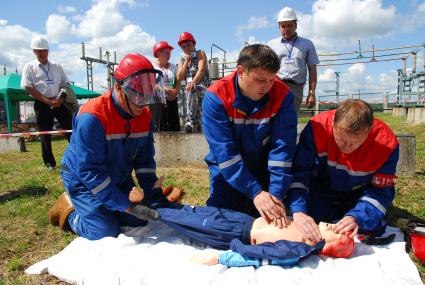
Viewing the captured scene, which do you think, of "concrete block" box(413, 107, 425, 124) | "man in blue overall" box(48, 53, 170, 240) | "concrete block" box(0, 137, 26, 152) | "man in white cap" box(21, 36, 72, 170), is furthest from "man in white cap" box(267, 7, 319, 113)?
"concrete block" box(413, 107, 425, 124)

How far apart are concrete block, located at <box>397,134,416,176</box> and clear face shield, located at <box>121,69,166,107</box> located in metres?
3.34

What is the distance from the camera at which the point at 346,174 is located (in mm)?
2838

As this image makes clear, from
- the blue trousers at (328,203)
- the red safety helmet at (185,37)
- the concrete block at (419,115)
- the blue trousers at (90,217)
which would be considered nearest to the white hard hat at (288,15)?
the red safety helmet at (185,37)

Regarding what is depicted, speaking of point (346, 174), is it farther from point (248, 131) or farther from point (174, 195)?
point (174, 195)

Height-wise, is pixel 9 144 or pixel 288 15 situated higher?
pixel 288 15

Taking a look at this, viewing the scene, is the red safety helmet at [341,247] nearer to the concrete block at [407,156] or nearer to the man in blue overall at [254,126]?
the man in blue overall at [254,126]

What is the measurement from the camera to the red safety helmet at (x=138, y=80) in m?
2.69

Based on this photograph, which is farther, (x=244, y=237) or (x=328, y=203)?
(x=328, y=203)

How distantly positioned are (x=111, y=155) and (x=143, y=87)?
634 millimetres

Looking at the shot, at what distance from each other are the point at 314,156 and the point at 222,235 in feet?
3.12

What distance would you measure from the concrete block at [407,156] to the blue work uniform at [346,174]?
200 centimetres

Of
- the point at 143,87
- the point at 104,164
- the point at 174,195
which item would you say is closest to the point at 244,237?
the point at 104,164

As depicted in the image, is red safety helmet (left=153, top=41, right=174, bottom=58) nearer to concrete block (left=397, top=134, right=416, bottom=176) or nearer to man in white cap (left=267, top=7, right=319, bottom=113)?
man in white cap (left=267, top=7, right=319, bottom=113)

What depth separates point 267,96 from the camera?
9.49ft
